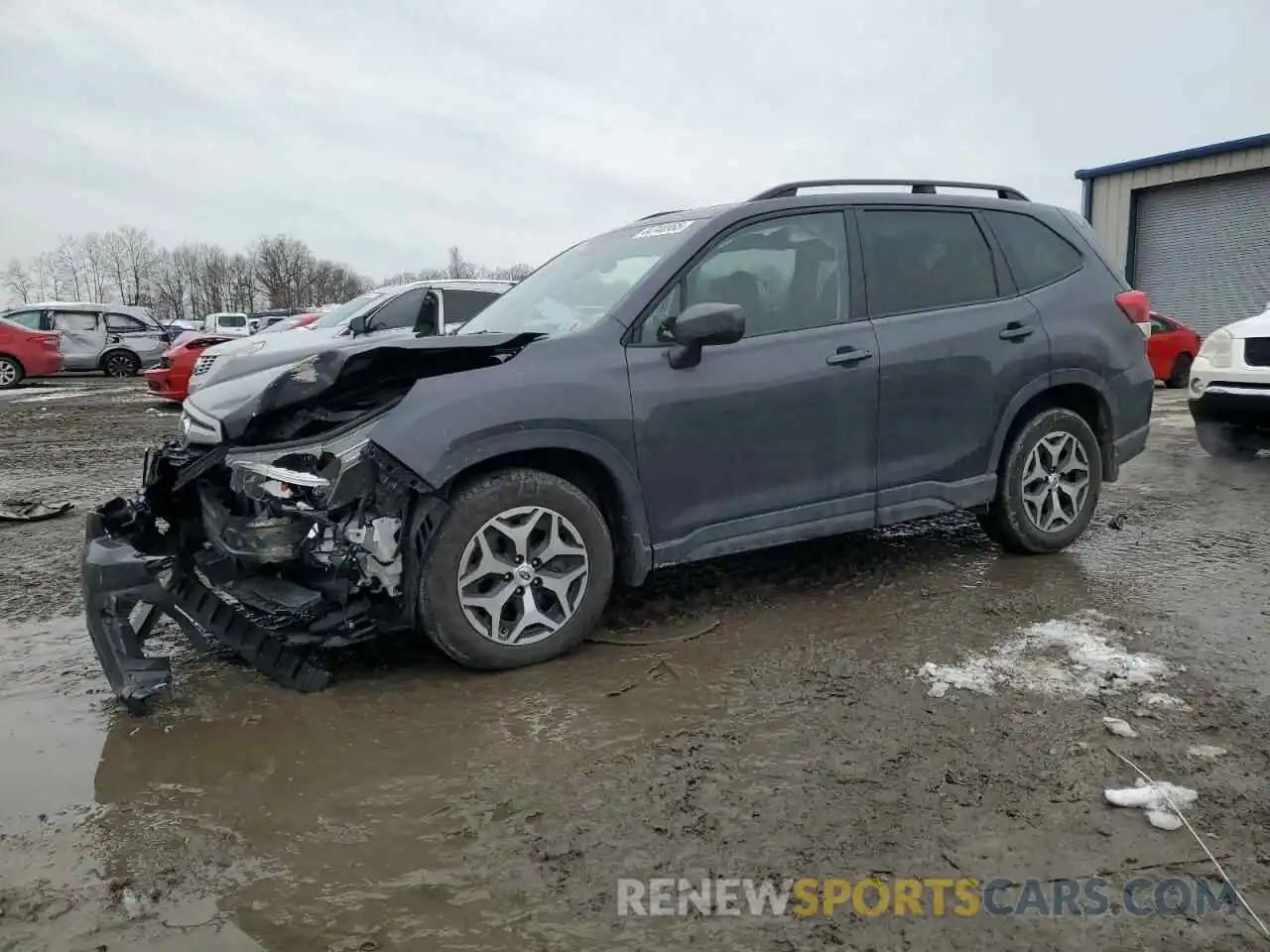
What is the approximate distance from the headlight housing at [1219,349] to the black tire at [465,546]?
6.50 m

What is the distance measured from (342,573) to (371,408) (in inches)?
23.9

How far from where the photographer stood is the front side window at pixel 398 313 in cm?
983

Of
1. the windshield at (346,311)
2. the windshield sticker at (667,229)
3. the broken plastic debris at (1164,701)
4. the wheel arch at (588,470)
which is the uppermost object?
the windshield at (346,311)

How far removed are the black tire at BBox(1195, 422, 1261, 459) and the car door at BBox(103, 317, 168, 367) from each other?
66.4 feet

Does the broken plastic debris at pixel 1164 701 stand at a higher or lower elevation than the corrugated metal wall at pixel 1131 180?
lower

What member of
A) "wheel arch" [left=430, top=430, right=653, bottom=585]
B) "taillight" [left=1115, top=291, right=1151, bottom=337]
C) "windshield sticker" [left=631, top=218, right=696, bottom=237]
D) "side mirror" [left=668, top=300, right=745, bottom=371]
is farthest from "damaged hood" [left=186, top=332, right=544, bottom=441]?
"taillight" [left=1115, top=291, right=1151, bottom=337]

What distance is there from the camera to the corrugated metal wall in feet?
57.2

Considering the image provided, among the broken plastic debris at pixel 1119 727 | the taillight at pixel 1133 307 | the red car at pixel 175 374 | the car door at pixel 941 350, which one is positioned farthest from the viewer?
the red car at pixel 175 374

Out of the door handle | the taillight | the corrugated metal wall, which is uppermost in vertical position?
the corrugated metal wall

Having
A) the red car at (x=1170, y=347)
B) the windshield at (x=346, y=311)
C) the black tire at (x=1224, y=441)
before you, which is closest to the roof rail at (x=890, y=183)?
the black tire at (x=1224, y=441)

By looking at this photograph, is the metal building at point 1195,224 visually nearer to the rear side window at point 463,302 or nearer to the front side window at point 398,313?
the rear side window at point 463,302

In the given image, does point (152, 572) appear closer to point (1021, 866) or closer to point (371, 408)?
point (371, 408)

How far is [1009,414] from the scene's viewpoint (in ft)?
15.0

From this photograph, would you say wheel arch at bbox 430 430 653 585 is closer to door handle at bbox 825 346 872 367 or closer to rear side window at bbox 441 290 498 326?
door handle at bbox 825 346 872 367
